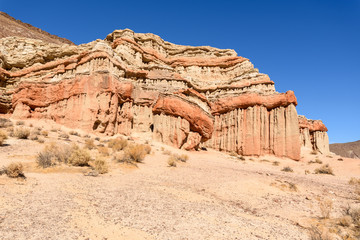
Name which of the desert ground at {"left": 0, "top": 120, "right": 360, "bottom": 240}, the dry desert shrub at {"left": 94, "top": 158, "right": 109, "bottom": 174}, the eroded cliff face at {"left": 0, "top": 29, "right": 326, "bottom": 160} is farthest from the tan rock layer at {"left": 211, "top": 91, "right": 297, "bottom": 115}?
the dry desert shrub at {"left": 94, "top": 158, "right": 109, "bottom": 174}

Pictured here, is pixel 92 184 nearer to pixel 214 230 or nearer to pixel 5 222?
pixel 5 222

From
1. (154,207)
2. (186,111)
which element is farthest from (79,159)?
(186,111)

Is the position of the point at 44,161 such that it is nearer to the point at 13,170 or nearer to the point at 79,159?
the point at 79,159

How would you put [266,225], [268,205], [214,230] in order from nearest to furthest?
[214,230] < [266,225] < [268,205]

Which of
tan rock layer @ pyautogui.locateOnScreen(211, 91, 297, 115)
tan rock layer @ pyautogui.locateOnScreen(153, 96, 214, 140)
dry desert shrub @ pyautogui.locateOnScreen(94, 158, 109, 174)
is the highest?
tan rock layer @ pyautogui.locateOnScreen(211, 91, 297, 115)

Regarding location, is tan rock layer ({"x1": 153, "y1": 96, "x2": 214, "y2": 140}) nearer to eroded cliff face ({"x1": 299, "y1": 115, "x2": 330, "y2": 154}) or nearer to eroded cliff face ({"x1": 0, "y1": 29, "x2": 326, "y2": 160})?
eroded cliff face ({"x1": 0, "y1": 29, "x2": 326, "y2": 160})

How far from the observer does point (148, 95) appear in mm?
23078

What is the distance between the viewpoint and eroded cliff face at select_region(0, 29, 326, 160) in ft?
65.8

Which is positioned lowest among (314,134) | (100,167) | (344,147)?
(100,167)

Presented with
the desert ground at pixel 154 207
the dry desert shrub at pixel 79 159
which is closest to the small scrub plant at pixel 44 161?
the desert ground at pixel 154 207

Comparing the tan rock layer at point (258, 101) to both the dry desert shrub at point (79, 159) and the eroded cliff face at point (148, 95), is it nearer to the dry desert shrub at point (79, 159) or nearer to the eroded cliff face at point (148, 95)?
the eroded cliff face at point (148, 95)

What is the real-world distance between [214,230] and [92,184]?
148 inches

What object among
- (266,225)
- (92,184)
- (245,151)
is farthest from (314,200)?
(245,151)

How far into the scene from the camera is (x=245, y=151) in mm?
28109
